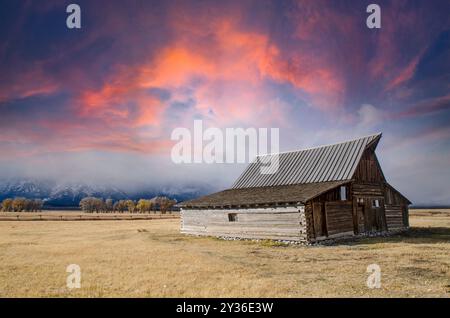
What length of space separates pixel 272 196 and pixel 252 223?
2857 millimetres

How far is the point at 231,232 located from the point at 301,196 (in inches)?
322

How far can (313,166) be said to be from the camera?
32.7m

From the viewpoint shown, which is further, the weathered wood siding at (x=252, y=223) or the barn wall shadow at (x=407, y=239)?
the weathered wood siding at (x=252, y=223)

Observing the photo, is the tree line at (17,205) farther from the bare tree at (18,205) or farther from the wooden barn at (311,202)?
the wooden barn at (311,202)

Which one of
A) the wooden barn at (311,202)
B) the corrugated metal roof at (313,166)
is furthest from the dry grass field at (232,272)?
the corrugated metal roof at (313,166)

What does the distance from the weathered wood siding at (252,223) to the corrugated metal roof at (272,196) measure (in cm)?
76

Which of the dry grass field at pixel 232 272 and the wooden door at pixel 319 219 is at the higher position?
the wooden door at pixel 319 219

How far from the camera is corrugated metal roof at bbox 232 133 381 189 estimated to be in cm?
3016

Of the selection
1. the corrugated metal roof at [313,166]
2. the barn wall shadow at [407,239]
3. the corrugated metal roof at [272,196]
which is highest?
the corrugated metal roof at [313,166]

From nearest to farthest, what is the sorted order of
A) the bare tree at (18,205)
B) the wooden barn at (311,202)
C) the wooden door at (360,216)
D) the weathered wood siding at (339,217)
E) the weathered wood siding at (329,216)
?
1. the weathered wood siding at (329,216)
2. the wooden barn at (311,202)
3. the weathered wood siding at (339,217)
4. the wooden door at (360,216)
5. the bare tree at (18,205)

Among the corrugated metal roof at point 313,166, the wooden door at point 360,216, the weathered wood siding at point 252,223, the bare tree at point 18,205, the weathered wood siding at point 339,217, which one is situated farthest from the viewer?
the bare tree at point 18,205

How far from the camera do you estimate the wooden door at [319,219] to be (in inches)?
998

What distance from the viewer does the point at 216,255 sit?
19594mm
